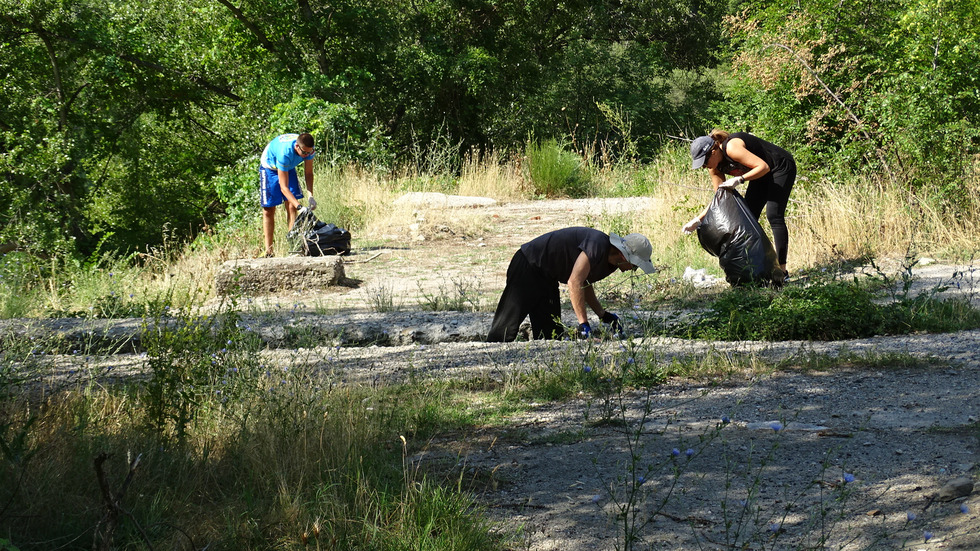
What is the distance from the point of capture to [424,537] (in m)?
2.70

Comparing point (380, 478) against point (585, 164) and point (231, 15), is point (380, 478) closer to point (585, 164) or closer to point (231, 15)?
point (585, 164)

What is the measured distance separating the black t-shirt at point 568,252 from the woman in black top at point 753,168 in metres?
1.65

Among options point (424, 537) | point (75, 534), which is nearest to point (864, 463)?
point (424, 537)

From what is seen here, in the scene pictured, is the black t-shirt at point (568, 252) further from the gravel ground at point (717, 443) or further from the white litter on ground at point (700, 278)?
the white litter on ground at point (700, 278)

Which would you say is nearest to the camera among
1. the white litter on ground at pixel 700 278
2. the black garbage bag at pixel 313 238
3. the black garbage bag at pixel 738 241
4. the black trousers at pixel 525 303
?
the black trousers at pixel 525 303

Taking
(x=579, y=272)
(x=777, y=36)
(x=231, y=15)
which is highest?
(x=231, y=15)

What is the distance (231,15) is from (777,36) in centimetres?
1341

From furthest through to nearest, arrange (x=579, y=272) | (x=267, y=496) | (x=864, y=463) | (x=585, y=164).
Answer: (x=585, y=164), (x=579, y=272), (x=864, y=463), (x=267, y=496)

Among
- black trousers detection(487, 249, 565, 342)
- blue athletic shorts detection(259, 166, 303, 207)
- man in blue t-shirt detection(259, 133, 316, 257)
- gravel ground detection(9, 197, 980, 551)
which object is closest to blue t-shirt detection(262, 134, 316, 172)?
man in blue t-shirt detection(259, 133, 316, 257)

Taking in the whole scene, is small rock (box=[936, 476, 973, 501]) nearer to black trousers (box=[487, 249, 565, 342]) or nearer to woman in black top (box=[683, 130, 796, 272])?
black trousers (box=[487, 249, 565, 342])

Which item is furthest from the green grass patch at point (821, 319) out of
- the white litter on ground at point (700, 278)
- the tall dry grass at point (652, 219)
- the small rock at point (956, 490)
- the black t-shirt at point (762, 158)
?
the small rock at point (956, 490)

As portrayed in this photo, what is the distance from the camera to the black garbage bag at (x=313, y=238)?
10711 millimetres

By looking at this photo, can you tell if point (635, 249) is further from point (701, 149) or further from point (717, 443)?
point (717, 443)

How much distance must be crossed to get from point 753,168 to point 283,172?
5354mm
